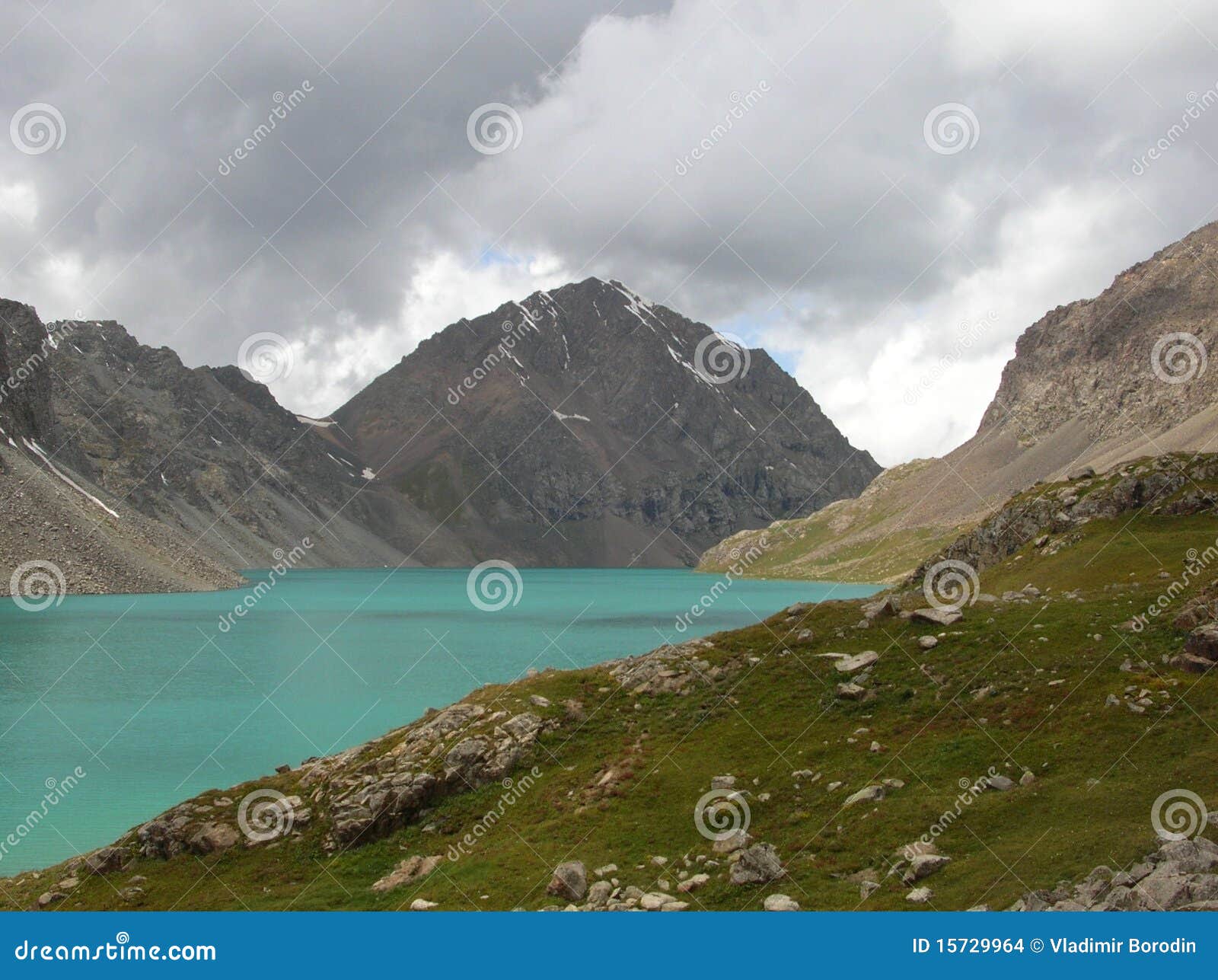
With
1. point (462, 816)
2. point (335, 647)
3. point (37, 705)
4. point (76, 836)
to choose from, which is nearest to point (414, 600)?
point (335, 647)

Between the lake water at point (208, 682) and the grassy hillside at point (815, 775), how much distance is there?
13488mm

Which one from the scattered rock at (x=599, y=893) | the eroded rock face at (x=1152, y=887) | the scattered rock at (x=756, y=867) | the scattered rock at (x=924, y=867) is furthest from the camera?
the scattered rock at (x=599, y=893)

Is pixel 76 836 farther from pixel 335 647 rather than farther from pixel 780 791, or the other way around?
pixel 335 647

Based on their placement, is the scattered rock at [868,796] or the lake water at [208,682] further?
the lake water at [208,682]

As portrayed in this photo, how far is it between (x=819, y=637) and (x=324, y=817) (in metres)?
18.0

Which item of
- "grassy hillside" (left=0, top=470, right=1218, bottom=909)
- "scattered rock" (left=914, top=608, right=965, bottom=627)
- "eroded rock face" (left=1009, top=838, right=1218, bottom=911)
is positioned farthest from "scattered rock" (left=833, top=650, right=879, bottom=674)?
"eroded rock face" (left=1009, top=838, right=1218, bottom=911)

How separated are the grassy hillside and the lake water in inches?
531

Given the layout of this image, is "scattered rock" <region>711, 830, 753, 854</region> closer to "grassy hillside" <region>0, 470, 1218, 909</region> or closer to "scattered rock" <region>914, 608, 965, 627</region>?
"grassy hillside" <region>0, 470, 1218, 909</region>

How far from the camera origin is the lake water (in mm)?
41219

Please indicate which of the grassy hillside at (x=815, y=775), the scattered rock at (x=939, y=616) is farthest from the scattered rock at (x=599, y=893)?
the scattered rock at (x=939, y=616)

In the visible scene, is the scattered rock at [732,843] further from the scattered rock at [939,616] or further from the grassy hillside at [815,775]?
the scattered rock at [939,616]

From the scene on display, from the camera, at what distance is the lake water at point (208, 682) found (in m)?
41.2

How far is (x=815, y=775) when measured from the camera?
973 inches

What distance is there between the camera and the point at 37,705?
59.9 m
